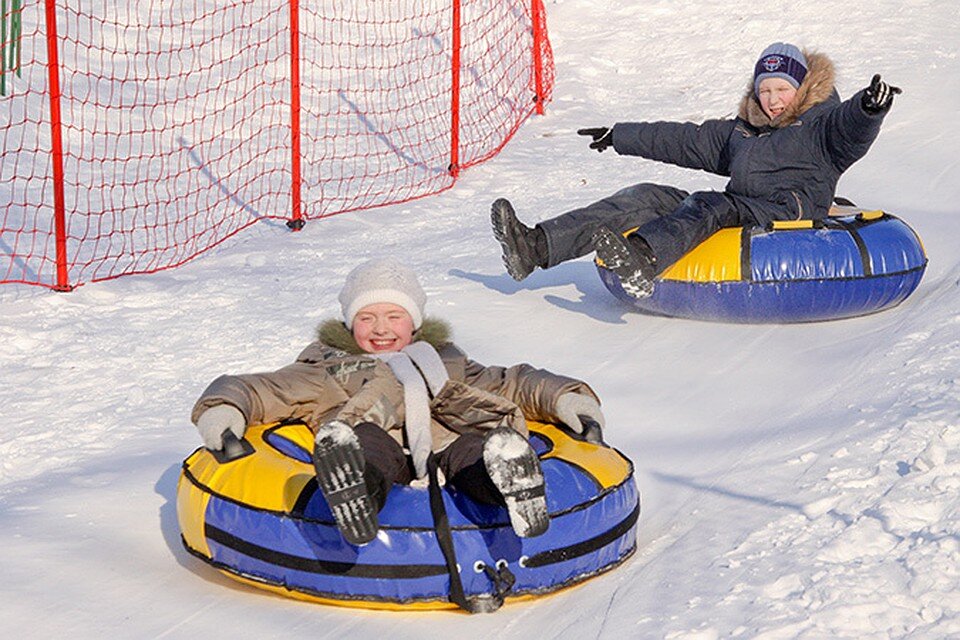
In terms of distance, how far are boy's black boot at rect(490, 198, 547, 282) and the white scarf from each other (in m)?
1.92

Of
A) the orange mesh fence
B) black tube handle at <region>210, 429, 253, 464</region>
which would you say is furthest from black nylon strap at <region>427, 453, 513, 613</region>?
the orange mesh fence

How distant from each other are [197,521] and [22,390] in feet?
6.50

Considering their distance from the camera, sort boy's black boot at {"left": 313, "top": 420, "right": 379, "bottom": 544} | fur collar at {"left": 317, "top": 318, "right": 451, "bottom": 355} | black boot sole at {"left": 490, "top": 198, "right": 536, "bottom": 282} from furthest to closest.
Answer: black boot sole at {"left": 490, "top": 198, "right": 536, "bottom": 282} < fur collar at {"left": 317, "top": 318, "right": 451, "bottom": 355} < boy's black boot at {"left": 313, "top": 420, "right": 379, "bottom": 544}

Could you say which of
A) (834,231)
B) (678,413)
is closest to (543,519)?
(678,413)

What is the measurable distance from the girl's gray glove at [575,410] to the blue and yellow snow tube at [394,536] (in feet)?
0.60

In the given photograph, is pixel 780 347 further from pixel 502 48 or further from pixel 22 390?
pixel 502 48

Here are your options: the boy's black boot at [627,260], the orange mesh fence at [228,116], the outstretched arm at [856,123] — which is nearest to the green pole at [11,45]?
the orange mesh fence at [228,116]

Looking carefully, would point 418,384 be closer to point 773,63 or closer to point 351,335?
point 351,335

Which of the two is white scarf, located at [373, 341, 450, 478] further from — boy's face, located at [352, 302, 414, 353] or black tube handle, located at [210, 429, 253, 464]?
black tube handle, located at [210, 429, 253, 464]

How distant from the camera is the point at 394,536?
338 cm

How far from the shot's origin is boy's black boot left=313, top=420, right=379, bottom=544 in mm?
3203

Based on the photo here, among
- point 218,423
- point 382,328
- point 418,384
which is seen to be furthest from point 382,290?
point 218,423

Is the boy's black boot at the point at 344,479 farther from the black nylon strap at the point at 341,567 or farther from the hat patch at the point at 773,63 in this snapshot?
the hat patch at the point at 773,63

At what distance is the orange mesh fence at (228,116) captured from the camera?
784 centimetres
